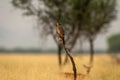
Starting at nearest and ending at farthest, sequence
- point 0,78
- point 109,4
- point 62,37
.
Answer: point 62,37, point 0,78, point 109,4

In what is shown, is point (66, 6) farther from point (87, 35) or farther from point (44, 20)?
point (87, 35)

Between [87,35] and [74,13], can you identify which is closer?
[74,13]

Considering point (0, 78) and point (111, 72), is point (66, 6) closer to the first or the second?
point (111, 72)

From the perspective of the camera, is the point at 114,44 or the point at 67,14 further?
the point at 114,44

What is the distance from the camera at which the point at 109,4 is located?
126ft

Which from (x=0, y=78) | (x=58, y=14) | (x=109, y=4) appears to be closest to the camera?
(x=0, y=78)

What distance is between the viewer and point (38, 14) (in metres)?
33.4

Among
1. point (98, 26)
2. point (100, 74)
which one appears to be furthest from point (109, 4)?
point (100, 74)

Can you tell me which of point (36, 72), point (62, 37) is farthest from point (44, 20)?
point (62, 37)

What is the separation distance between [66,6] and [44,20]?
196 centimetres

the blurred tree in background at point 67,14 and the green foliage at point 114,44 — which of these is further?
the green foliage at point 114,44

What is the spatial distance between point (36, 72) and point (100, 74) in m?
4.70

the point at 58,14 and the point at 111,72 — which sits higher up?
the point at 58,14

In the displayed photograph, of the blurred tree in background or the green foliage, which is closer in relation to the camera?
the blurred tree in background
